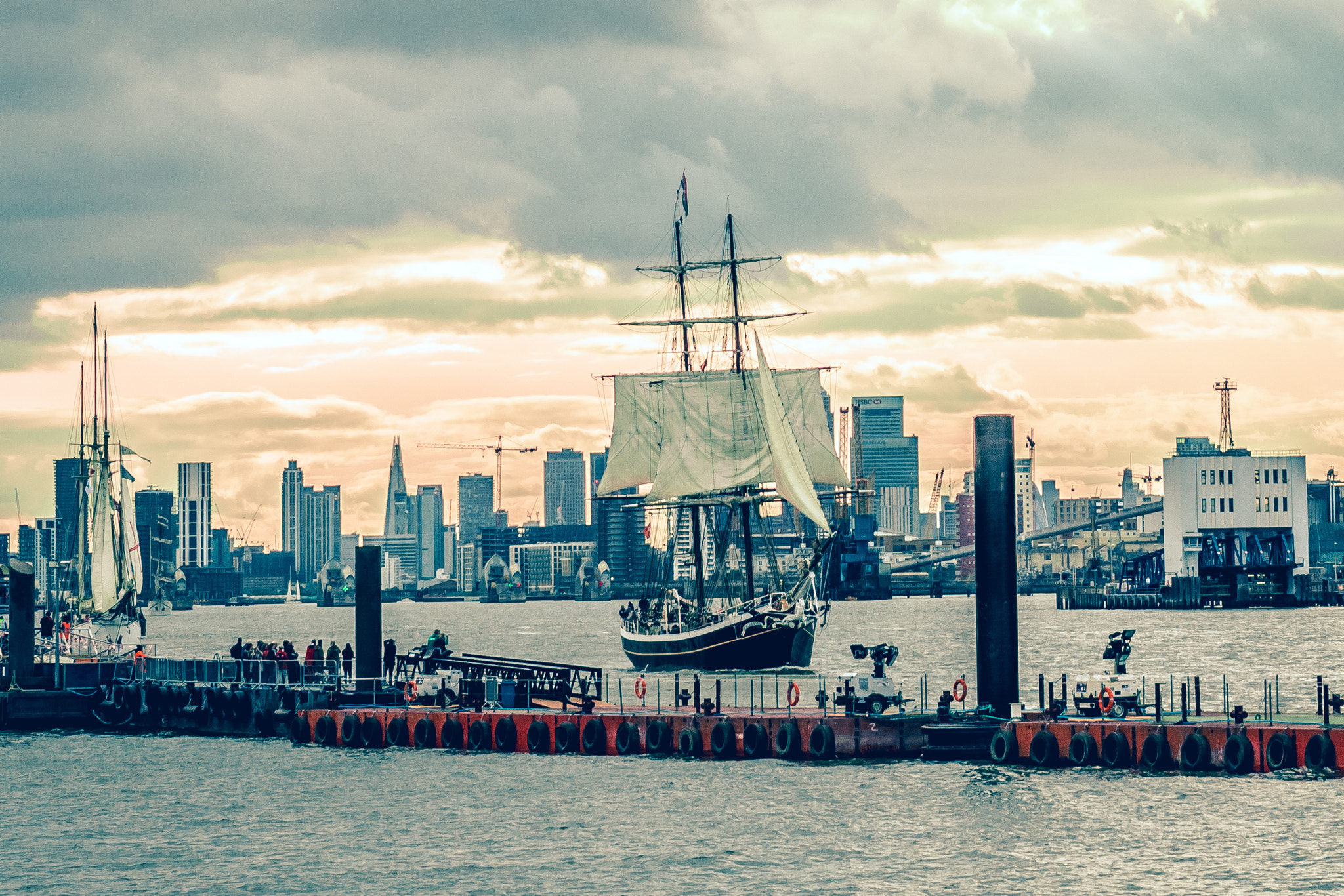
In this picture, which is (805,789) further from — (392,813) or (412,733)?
(412,733)

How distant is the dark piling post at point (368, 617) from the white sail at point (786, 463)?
3773cm

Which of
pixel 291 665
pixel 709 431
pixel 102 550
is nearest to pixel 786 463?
pixel 709 431

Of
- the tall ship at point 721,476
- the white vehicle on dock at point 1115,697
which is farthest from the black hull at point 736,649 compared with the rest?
the white vehicle on dock at point 1115,697

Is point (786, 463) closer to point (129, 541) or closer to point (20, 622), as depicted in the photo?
point (20, 622)

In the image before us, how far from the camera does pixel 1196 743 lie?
49.6 m

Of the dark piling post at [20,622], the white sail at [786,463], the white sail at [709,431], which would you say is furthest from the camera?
the white sail at [709,431]

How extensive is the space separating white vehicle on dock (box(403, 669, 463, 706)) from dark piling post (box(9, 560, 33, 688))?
18.1 metres

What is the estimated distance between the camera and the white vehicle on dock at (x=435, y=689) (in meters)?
63.2

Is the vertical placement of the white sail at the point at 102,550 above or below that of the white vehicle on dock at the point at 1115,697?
above

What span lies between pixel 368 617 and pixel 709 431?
55007mm

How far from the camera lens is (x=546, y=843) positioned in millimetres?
47406

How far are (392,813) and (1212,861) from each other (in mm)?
23081

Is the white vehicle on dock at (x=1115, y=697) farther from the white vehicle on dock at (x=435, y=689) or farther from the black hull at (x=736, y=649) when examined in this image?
the black hull at (x=736, y=649)

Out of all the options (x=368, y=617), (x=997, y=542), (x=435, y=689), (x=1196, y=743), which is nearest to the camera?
(x=1196, y=743)
